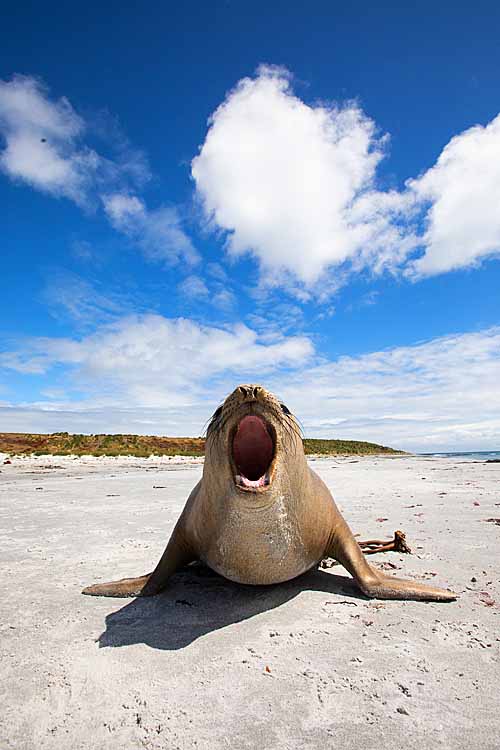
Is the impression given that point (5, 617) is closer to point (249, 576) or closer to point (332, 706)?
point (249, 576)

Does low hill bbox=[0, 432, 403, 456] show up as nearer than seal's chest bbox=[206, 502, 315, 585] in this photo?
No

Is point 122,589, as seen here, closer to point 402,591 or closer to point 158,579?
point 158,579

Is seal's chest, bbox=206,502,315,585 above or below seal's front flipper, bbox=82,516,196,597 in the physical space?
above

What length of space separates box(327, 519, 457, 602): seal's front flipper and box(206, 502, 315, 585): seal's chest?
24.0 inches

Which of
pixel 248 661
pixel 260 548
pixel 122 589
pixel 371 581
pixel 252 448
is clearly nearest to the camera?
pixel 248 661

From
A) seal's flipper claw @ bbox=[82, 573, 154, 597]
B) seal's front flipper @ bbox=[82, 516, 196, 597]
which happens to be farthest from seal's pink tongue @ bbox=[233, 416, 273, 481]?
seal's flipper claw @ bbox=[82, 573, 154, 597]

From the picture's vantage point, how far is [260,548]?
3.42 m

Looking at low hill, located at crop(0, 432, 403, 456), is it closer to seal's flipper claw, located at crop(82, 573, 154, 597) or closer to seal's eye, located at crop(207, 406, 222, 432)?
seal's flipper claw, located at crop(82, 573, 154, 597)

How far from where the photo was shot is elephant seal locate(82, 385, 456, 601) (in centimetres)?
329

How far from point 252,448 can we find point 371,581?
161 centimetres

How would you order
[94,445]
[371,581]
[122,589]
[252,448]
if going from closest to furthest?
[252,448]
[371,581]
[122,589]
[94,445]

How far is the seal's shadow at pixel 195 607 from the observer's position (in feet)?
10.9

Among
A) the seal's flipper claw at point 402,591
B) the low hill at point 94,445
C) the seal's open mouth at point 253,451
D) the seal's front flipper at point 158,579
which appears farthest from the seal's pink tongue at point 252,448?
the low hill at point 94,445

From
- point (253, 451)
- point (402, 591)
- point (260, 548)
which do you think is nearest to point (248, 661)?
point (260, 548)
